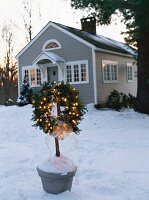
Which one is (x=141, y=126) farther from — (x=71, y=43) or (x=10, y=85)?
(x=10, y=85)

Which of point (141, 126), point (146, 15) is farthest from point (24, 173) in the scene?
point (146, 15)

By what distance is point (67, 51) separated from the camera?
20.7m

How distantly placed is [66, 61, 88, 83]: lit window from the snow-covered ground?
6171 mm

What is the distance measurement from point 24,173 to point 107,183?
1834 millimetres

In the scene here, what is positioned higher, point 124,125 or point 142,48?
point 142,48

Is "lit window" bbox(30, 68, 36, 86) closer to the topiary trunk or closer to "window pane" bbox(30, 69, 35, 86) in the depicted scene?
"window pane" bbox(30, 69, 35, 86)

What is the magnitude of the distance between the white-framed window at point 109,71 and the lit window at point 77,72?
1.41 metres

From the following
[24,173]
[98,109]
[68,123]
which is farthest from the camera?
[98,109]

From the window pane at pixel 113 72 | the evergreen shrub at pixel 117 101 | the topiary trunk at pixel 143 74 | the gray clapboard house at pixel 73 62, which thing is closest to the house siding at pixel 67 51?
the gray clapboard house at pixel 73 62

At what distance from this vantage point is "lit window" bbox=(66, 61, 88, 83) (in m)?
20.1

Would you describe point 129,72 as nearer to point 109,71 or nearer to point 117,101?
point 109,71

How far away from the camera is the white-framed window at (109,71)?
21078 millimetres

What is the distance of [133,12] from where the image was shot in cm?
1409

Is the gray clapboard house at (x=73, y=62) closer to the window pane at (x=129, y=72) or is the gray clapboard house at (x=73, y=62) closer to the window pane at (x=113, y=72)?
the window pane at (x=113, y=72)
